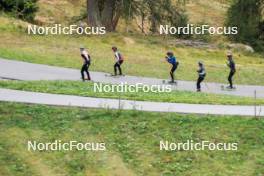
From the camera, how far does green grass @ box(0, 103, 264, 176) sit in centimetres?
1695

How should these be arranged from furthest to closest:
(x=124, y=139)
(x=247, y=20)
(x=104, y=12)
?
(x=247, y=20) → (x=104, y=12) → (x=124, y=139)

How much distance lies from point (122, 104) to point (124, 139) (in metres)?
2.40

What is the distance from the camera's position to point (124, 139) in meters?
18.3

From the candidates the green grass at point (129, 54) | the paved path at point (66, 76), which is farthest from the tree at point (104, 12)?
the paved path at point (66, 76)

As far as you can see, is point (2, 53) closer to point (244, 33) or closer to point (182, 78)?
point (182, 78)

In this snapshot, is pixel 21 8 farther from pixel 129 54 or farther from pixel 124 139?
pixel 124 139

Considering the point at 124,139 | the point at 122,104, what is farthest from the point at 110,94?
the point at 124,139

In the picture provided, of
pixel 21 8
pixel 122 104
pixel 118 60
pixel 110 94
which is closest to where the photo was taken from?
pixel 122 104

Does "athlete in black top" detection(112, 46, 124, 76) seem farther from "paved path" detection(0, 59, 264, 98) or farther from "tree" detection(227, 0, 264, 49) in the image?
"tree" detection(227, 0, 264, 49)

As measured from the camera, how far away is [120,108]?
787 inches

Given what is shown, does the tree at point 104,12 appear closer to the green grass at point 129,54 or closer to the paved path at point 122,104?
the green grass at point 129,54

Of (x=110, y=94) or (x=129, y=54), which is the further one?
(x=129, y=54)

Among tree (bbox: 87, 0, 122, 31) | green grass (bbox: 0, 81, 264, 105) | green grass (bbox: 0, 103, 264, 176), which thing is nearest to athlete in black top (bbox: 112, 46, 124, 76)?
green grass (bbox: 0, 81, 264, 105)

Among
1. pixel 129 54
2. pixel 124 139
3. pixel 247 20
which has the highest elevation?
pixel 247 20
